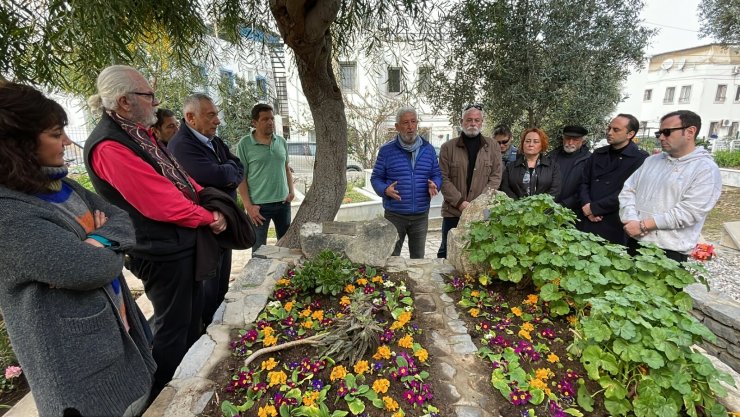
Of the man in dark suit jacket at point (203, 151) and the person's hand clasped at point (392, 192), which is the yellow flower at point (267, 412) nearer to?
the man in dark suit jacket at point (203, 151)

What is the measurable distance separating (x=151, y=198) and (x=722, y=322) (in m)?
3.63

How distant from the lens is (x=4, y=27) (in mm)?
1757

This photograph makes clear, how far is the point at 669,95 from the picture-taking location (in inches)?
883

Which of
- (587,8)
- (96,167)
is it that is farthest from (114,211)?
(587,8)

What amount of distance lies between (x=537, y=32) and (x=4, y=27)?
538 cm

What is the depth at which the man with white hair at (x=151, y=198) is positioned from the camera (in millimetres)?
1593

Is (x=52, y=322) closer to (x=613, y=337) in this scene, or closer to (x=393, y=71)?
(x=613, y=337)

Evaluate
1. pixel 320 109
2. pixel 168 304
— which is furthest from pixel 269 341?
pixel 320 109

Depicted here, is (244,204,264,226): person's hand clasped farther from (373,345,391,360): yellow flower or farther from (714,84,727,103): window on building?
(714,84,727,103): window on building

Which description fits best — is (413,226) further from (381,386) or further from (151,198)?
(151,198)

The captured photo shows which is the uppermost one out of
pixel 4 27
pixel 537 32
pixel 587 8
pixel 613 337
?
pixel 587 8

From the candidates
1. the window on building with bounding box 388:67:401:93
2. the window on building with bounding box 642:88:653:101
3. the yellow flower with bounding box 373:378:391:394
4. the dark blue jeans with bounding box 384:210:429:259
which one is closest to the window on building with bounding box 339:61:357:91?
the window on building with bounding box 388:67:401:93

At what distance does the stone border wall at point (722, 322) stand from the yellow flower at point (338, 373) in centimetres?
248

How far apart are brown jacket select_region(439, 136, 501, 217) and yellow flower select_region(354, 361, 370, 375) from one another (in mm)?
1993
